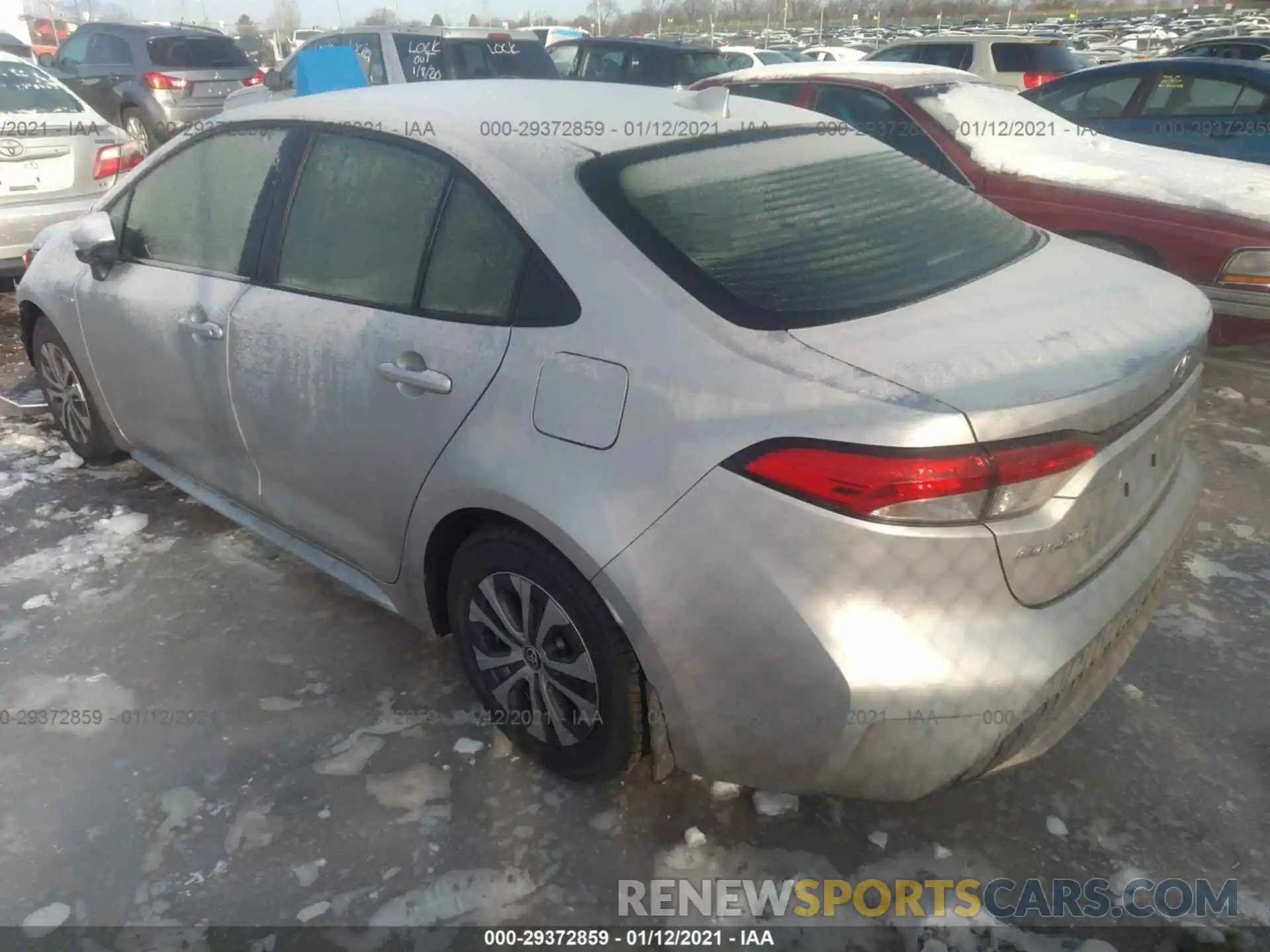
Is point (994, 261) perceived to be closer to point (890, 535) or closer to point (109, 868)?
point (890, 535)

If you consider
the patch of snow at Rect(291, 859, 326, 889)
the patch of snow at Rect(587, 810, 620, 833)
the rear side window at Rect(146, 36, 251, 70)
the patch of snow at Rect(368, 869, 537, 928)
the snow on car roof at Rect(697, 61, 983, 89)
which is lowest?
the patch of snow at Rect(587, 810, 620, 833)

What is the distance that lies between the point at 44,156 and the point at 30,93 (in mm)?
801

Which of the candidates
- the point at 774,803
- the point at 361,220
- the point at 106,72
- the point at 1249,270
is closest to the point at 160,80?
the point at 106,72

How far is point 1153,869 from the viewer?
2137 mm

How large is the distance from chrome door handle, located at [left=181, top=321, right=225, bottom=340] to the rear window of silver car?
1.39 meters

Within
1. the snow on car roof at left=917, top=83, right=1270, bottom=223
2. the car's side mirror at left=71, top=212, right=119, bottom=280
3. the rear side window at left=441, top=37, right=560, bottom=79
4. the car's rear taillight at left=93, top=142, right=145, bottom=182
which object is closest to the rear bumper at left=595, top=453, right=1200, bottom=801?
the car's side mirror at left=71, top=212, right=119, bottom=280

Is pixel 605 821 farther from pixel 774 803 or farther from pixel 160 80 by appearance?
pixel 160 80

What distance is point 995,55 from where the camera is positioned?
40.2ft

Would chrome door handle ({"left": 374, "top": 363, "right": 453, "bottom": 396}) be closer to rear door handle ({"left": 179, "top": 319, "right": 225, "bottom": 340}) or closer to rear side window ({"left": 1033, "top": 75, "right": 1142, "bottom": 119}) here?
rear door handle ({"left": 179, "top": 319, "right": 225, "bottom": 340})

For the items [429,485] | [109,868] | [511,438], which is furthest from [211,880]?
[511,438]

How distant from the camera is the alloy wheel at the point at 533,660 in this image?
7.20 ft

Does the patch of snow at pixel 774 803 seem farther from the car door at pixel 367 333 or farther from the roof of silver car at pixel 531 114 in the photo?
the roof of silver car at pixel 531 114

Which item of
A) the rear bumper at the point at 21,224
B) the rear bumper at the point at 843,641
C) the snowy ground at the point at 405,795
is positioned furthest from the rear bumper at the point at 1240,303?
the rear bumper at the point at 21,224

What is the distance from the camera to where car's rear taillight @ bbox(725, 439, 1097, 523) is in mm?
1656
